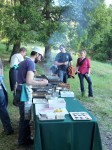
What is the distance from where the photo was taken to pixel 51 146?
11.4 ft

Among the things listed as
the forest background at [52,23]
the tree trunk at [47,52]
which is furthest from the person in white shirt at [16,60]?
the tree trunk at [47,52]

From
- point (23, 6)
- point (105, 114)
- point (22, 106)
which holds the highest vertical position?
point (23, 6)

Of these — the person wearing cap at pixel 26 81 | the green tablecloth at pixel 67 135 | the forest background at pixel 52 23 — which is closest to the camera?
the green tablecloth at pixel 67 135

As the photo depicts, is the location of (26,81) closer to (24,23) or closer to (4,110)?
(4,110)

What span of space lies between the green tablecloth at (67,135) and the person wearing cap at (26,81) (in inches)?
34.2

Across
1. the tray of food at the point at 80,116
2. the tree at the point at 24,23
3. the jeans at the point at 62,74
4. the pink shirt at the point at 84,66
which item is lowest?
the jeans at the point at 62,74

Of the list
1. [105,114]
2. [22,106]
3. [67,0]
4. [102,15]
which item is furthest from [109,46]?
[22,106]

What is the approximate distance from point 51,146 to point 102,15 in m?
14.3

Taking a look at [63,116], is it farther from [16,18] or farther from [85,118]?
[16,18]

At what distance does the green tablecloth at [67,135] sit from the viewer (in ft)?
11.1

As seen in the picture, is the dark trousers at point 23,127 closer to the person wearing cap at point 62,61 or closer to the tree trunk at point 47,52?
the person wearing cap at point 62,61

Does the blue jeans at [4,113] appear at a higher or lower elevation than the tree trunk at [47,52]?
lower

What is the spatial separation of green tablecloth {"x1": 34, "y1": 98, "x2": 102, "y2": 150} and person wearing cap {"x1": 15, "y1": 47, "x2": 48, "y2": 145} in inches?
34.2

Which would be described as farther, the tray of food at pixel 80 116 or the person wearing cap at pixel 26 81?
the person wearing cap at pixel 26 81
